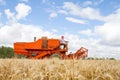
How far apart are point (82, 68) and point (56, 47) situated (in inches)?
724

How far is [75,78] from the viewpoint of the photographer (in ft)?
13.7

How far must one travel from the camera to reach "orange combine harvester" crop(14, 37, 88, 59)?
23672mm

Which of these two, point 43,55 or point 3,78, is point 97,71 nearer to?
point 3,78

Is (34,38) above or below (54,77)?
above

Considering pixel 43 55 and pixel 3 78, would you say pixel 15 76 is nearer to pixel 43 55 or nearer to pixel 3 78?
pixel 3 78

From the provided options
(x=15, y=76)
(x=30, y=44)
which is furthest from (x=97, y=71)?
(x=30, y=44)

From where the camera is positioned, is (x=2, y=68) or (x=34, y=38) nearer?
(x=2, y=68)

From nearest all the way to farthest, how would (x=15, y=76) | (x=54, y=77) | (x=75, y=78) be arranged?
(x=75, y=78)
(x=54, y=77)
(x=15, y=76)

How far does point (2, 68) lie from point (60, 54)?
17017 mm

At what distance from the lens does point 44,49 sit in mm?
24047

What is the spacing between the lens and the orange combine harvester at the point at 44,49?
932 inches

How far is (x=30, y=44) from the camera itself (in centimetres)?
2459

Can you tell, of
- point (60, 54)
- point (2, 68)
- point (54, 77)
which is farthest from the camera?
point (60, 54)

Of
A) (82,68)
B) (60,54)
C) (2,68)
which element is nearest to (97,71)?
(82,68)
